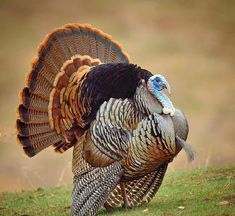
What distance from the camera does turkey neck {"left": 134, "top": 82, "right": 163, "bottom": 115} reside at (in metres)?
4.83

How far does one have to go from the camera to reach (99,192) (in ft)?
16.0

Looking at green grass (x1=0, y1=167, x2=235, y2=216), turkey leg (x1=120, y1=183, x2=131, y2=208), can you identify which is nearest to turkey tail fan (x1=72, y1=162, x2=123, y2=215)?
green grass (x1=0, y1=167, x2=235, y2=216)

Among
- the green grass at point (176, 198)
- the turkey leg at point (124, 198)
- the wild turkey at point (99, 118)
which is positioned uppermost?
the wild turkey at point (99, 118)

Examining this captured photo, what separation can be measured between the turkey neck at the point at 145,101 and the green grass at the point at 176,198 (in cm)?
63

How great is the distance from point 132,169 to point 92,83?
0.63m

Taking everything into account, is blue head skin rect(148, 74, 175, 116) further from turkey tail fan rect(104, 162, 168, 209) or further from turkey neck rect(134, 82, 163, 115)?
turkey tail fan rect(104, 162, 168, 209)

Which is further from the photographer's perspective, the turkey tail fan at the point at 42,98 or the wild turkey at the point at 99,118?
the turkey tail fan at the point at 42,98

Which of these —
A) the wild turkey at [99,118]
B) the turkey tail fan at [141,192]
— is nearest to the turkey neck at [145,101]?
the wild turkey at [99,118]

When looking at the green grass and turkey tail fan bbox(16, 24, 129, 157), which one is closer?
the green grass

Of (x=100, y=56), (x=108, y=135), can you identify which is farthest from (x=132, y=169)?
(x=100, y=56)

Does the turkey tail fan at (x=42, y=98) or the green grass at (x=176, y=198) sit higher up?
the turkey tail fan at (x=42, y=98)

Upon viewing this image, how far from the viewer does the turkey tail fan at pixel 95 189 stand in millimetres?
4844

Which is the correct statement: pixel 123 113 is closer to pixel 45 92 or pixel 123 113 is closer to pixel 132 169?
pixel 132 169

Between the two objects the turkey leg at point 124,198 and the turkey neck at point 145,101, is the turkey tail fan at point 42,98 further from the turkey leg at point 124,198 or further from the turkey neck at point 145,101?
the turkey neck at point 145,101
